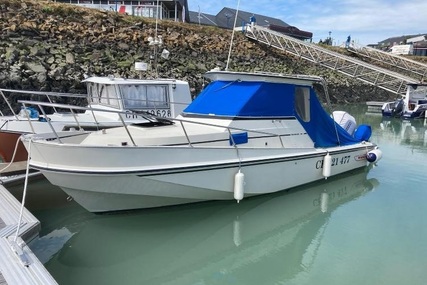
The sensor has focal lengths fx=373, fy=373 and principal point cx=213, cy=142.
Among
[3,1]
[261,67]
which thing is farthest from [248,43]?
[3,1]

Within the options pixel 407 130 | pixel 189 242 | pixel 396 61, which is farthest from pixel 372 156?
pixel 396 61

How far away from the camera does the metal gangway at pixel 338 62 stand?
84.0 ft

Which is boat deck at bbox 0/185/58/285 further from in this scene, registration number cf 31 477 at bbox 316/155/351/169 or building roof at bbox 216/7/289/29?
building roof at bbox 216/7/289/29

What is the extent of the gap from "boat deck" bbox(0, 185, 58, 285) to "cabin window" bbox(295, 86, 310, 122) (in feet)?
17.5

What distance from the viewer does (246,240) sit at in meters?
5.78

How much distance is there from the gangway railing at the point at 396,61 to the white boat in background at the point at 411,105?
6011mm

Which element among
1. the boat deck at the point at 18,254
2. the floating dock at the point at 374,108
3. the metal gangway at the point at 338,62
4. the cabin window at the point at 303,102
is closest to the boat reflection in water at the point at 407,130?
the metal gangway at the point at 338,62

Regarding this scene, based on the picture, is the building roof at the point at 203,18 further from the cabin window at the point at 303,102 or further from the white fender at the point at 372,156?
the cabin window at the point at 303,102

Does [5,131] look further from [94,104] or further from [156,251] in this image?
[156,251]

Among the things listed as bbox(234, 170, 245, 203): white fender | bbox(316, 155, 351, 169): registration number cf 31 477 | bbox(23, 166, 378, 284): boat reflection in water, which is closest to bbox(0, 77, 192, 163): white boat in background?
bbox(23, 166, 378, 284): boat reflection in water

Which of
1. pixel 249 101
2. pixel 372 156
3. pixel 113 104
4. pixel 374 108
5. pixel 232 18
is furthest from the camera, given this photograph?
pixel 232 18

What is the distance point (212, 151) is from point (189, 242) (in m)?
1.47

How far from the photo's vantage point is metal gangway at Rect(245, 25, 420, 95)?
2561 centimetres

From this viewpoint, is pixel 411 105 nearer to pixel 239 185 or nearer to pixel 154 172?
pixel 239 185
